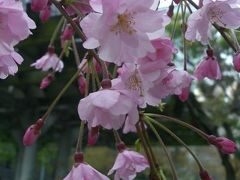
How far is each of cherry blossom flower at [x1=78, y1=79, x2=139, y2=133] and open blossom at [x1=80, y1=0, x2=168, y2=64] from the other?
0.13 ft

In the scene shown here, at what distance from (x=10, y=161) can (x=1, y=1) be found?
682 centimetres

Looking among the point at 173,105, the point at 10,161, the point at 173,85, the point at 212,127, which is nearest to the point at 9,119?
the point at 10,161

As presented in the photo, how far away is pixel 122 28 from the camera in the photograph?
0.60m

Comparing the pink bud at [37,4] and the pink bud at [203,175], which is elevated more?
the pink bud at [37,4]

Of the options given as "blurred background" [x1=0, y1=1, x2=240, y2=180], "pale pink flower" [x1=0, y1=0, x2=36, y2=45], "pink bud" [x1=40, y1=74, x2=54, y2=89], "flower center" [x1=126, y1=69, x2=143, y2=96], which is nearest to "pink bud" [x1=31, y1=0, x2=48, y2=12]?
"pale pink flower" [x1=0, y1=0, x2=36, y2=45]

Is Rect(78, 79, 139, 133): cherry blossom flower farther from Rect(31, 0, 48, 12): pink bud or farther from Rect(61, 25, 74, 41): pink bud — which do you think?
Rect(61, 25, 74, 41): pink bud

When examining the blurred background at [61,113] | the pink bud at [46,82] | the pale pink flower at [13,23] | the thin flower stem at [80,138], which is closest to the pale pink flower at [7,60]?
the pale pink flower at [13,23]

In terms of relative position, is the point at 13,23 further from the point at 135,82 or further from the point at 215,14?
the point at 215,14

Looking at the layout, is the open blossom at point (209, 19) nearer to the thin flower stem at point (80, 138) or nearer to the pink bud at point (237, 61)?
the pink bud at point (237, 61)

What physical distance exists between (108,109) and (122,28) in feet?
0.30

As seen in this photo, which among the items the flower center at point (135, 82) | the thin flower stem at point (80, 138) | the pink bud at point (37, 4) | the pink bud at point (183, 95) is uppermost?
the pink bud at point (37, 4)

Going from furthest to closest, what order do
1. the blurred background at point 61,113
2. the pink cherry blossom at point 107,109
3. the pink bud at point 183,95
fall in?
the blurred background at point 61,113
the pink bud at point 183,95
the pink cherry blossom at point 107,109

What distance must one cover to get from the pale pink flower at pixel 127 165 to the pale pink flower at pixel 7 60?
0.19m

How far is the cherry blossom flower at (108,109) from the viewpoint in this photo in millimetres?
568
